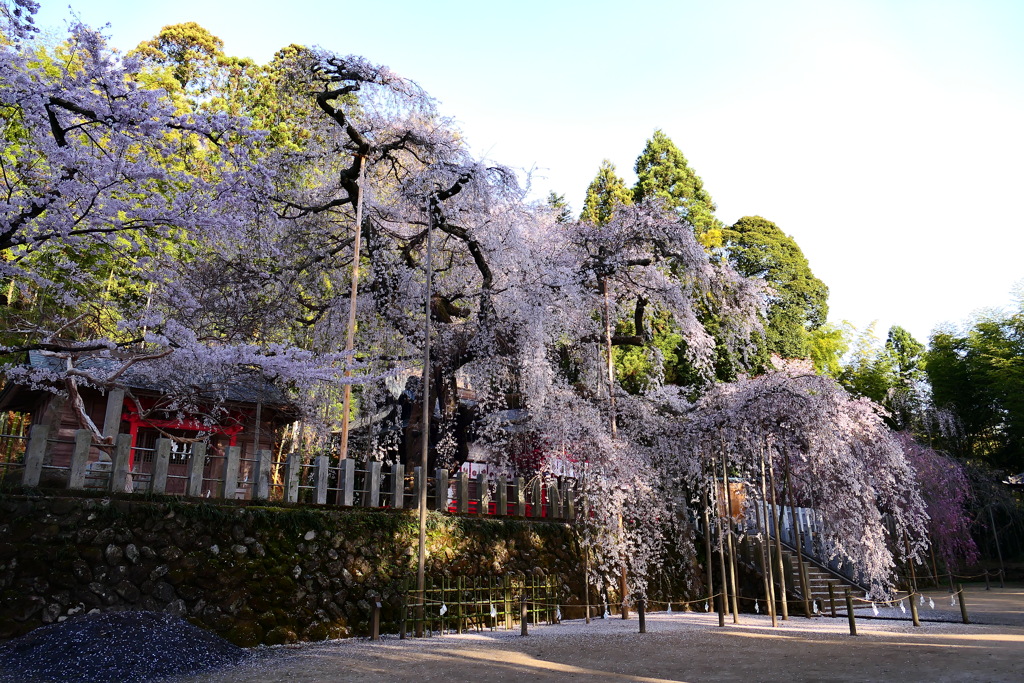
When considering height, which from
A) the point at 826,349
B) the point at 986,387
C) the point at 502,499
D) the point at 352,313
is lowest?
the point at 502,499

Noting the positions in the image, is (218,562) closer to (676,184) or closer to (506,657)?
(506,657)

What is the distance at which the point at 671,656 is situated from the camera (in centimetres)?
841

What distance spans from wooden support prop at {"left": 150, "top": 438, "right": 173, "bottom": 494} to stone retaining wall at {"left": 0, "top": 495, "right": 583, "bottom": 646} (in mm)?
253

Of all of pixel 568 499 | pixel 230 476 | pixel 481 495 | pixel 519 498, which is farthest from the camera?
pixel 568 499

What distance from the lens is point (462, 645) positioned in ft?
30.7

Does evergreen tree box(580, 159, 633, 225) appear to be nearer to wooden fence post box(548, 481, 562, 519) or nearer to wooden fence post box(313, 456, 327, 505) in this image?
wooden fence post box(548, 481, 562, 519)

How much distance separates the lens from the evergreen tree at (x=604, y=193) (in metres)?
27.6

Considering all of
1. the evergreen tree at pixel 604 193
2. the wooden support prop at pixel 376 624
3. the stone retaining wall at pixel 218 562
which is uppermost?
the evergreen tree at pixel 604 193

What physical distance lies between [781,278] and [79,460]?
2512 centimetres

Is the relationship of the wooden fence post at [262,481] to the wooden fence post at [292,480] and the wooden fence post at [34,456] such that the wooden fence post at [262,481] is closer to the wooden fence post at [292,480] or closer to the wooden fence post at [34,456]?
the wooden fence post at [292,480]

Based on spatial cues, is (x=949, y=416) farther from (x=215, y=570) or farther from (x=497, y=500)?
(x=215, y=570)

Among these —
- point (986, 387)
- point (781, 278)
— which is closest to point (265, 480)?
point (781, 278)

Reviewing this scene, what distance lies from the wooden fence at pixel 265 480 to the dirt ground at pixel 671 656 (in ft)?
7.69

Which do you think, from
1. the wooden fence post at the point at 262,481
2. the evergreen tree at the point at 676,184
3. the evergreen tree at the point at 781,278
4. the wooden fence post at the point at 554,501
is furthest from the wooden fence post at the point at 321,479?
the evergreen tree at the point at 676,184
